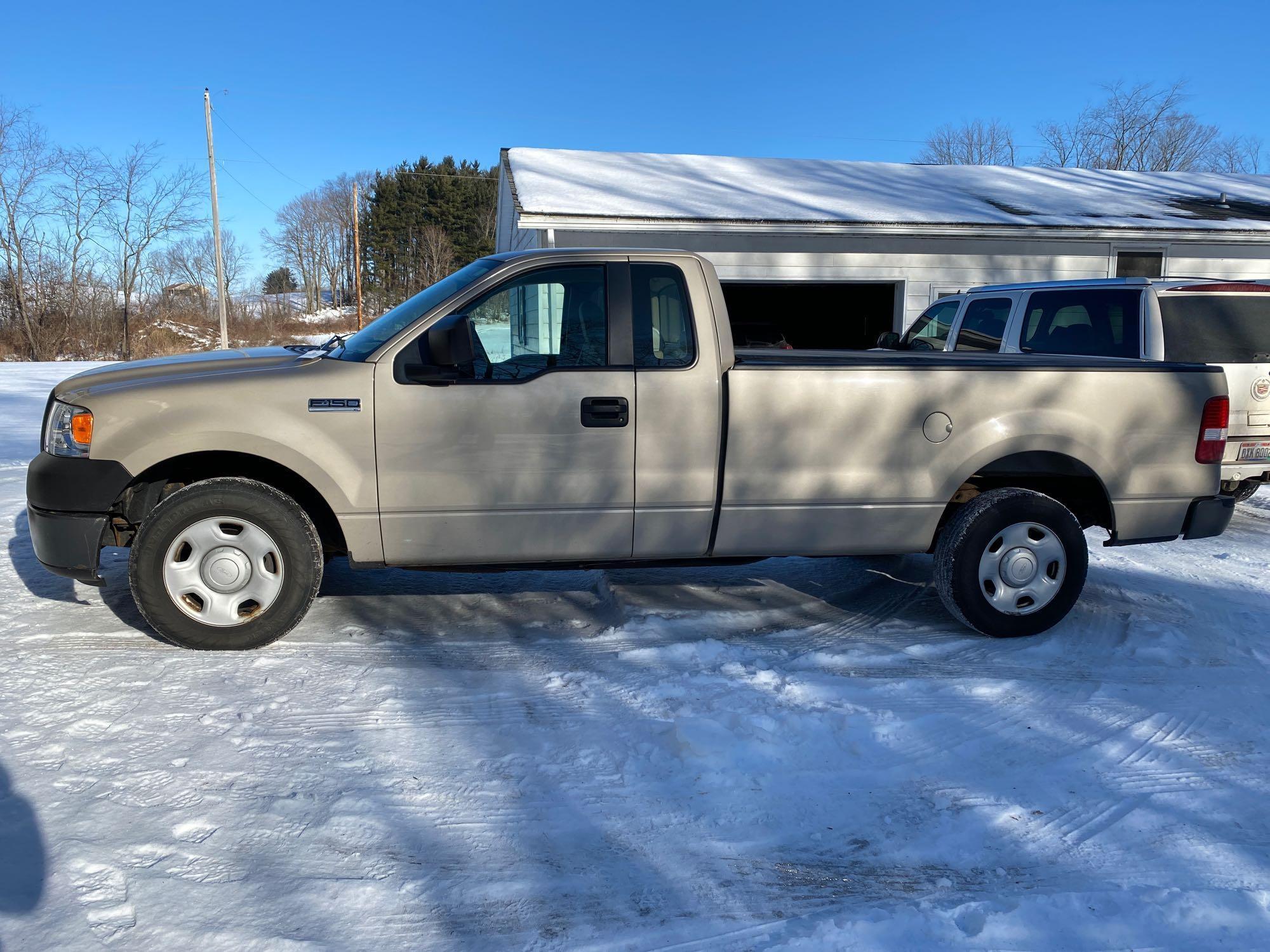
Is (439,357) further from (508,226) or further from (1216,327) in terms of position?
(508,226)

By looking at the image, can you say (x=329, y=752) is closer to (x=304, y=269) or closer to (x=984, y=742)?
(x=984, y=742)

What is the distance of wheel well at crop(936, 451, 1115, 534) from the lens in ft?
15.6

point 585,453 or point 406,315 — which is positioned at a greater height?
point 406,315

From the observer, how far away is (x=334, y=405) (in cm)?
424

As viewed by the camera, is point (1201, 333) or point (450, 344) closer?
point (450, 344)

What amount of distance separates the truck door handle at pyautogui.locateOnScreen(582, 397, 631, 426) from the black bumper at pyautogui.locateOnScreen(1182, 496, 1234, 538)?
3.14m

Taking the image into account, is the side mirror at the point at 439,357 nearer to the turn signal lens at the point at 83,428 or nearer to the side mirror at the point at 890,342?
the turn signal lens at the point at 83,428

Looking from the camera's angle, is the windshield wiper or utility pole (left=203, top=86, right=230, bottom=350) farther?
utility pole (left=203, top=86, right=230, bottom=350)

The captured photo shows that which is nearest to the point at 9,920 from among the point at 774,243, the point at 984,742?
the point at 984,742

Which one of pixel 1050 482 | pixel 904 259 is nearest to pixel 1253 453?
pixel 1050 482

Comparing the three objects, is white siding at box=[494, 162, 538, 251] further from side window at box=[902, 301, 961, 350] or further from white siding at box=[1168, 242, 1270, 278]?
white siding at box=[1168, 242, 1270, 278]

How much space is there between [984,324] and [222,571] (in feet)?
22.8

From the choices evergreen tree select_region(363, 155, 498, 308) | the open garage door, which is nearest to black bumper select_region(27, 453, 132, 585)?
the open garage door

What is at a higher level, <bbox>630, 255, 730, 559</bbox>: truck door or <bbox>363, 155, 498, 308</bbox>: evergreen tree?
<bbox>363, 155, 498, 308</bbox>: evergreen tree
